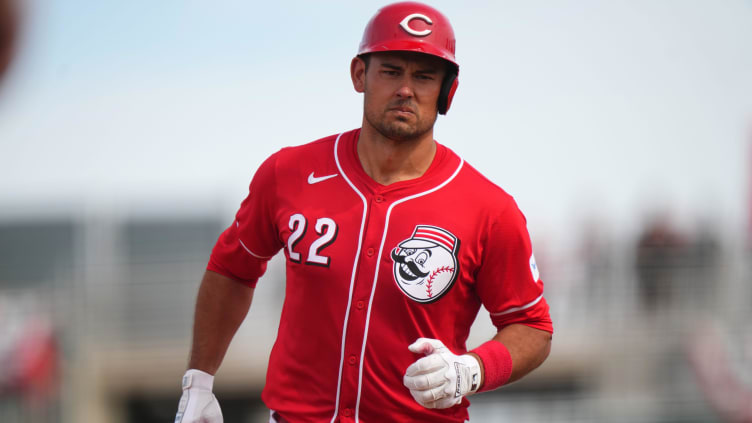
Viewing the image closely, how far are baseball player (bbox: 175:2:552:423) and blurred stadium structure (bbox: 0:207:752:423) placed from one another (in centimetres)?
764

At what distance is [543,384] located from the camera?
13.1 meters

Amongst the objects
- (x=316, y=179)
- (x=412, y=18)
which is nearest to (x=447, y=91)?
(x=412, y=18)

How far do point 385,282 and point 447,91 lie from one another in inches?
26.8

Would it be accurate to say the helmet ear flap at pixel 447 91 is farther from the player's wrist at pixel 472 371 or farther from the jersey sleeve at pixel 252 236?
the player's wrist at pixel 472 371

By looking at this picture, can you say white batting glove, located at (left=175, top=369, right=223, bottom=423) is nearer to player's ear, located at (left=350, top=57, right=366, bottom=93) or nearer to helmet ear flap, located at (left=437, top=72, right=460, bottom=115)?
player's ear, located at (left=350, top=57, right=366, bottom=93)

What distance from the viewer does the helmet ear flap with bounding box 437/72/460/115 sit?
2834 millimetres

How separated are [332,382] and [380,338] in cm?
23

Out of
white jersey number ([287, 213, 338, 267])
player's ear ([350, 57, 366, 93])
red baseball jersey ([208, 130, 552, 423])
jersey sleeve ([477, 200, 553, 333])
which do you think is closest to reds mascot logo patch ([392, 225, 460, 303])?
red baseball jersey ([208, 130, 552, 423])

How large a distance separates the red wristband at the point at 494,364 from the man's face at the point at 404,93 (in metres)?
0.74

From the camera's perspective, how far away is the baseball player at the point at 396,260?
8.98 ft

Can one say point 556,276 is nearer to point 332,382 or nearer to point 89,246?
point 89,246

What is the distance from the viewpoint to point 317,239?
2787 millimetres

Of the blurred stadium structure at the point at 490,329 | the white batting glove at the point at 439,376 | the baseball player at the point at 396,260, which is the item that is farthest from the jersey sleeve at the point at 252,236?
the blurred stadium structure at the point at 490,329

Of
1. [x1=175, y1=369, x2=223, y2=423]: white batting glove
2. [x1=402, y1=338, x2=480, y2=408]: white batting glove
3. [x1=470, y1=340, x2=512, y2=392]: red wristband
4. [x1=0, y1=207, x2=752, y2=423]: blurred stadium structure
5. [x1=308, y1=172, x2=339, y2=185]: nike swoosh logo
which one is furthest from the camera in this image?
[x1=0, y1=207, x2=752, y2=423]: blurred stadium structure
